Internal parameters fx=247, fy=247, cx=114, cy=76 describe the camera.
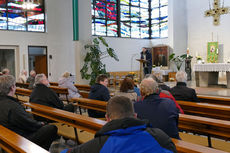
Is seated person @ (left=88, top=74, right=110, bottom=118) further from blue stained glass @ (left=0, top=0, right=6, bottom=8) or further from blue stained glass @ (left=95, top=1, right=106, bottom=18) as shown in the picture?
blue stained glass @ (left=95, top=1, right=106, bottom=18)

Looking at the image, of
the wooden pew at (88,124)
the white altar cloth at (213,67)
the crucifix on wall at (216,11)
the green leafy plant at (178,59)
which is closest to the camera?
the wooden pew at (88,124)

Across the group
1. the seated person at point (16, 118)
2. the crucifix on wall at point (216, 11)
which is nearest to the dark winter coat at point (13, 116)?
the seated person at point (16, 118)

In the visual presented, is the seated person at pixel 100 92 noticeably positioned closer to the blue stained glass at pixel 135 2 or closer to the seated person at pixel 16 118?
the seated person at pixel 16 118

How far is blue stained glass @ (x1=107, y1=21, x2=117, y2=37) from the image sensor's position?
49.9 feet

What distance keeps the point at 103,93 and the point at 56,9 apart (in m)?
9.41

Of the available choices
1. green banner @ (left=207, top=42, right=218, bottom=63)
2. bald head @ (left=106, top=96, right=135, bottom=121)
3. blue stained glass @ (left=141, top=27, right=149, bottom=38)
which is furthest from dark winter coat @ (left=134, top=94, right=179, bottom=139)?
blue stained glass @ (left=141, top=27, right=149, bottom=38)

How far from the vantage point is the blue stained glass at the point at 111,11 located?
15281 mm

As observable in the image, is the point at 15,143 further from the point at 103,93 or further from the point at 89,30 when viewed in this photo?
the point at 89,30

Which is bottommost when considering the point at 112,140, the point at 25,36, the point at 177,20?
the point at 112,140

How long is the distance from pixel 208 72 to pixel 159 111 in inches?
329

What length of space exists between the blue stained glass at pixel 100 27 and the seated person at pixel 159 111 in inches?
494

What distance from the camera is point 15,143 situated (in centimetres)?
208

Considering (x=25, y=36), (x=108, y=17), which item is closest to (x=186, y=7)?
(x=108, y=17)

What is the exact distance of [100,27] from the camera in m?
14.9
